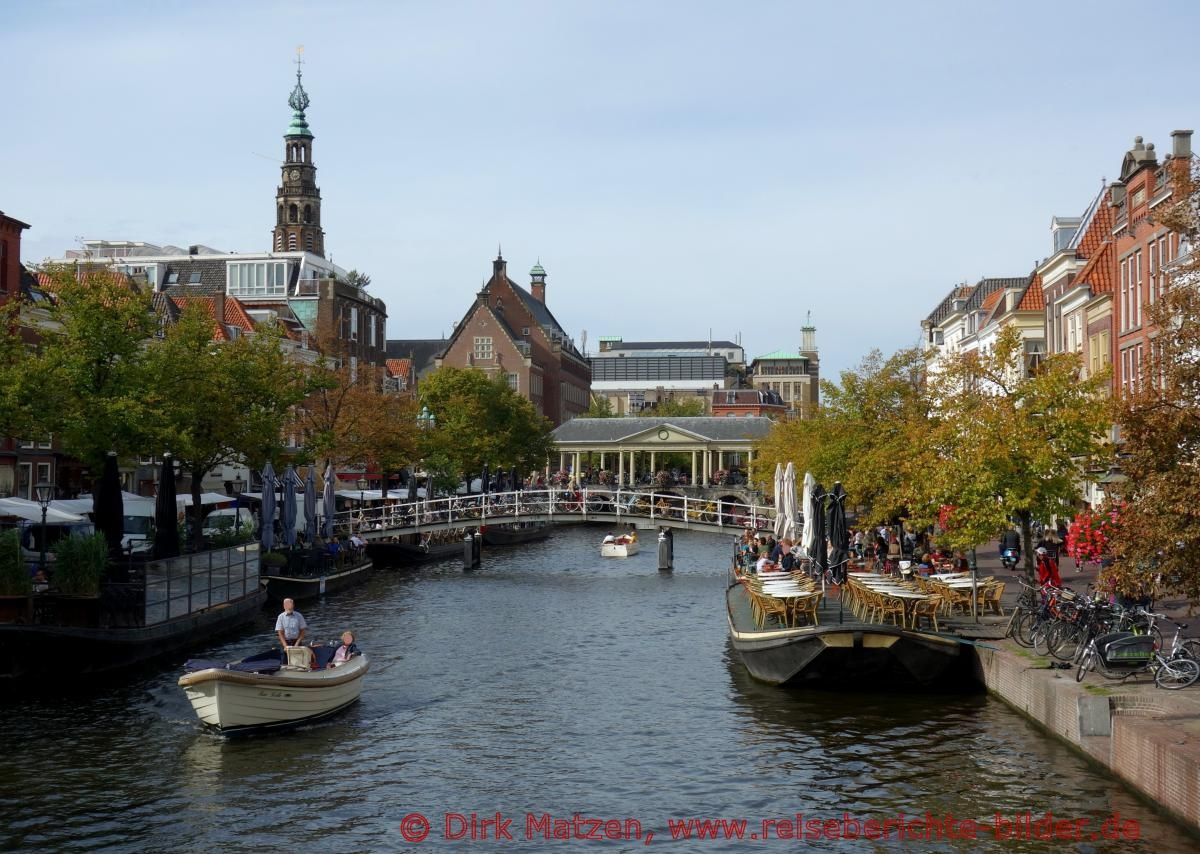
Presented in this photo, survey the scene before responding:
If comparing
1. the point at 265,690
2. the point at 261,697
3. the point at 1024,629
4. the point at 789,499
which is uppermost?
the point at 789,499

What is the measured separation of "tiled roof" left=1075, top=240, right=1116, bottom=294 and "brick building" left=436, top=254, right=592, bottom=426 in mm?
110131

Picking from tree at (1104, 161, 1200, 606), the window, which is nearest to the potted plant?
tree at (1104, 161, 1200, 606)

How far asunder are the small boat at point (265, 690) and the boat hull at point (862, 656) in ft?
32.5

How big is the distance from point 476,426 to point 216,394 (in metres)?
58.8

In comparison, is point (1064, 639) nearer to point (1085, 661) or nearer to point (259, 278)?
point (1085, 661)

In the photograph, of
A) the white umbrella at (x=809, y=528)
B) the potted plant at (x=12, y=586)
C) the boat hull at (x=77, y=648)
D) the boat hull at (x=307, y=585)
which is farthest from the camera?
the boat hull at (x=307, y=585)

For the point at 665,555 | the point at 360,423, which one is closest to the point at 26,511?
the point at 665,555

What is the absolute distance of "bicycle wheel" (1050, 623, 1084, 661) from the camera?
28797mm

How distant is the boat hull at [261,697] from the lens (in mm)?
27531

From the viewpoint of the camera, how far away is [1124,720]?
22.5m

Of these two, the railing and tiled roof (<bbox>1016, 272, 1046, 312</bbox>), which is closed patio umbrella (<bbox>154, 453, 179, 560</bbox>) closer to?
the railing

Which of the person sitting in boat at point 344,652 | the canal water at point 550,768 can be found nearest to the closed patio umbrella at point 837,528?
the canal water at point 550,768

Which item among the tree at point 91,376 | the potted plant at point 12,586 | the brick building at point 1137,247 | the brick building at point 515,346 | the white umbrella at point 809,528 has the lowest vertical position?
the potted plant at point 12,586

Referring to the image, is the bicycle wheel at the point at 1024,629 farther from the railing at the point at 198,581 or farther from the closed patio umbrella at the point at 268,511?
the closed patio umbrella at the point at 268,511
